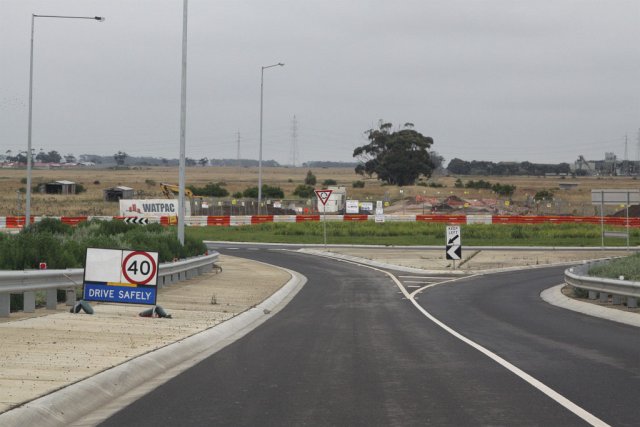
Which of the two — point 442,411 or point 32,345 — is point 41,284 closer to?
point 32,345

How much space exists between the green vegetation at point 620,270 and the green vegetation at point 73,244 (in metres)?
12.4

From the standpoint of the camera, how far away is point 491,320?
18.6 m

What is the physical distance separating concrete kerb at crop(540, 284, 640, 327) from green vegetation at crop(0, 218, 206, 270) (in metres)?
11.2

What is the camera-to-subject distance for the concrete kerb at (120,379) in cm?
776

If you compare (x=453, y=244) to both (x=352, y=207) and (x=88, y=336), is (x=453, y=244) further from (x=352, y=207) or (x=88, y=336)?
(x=352, y=207)

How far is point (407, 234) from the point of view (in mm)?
63312

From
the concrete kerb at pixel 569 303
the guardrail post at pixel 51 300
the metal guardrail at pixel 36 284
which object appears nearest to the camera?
the metal guardrail at pixel 36 284

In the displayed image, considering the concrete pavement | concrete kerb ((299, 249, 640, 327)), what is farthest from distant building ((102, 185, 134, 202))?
the concrete pavement

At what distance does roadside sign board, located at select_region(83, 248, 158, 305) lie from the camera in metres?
15.6

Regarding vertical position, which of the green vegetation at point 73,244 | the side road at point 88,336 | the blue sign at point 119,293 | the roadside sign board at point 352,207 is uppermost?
the roadside sign board at point 352,207

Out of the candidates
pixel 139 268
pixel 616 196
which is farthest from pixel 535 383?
pixel 616 196

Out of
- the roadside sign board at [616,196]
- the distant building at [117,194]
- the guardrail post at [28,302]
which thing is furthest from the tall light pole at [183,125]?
the distant building at [117,194]

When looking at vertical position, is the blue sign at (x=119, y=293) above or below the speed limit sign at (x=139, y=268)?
below

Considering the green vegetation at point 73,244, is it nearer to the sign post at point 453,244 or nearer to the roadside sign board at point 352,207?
the sign post at point 453,244
